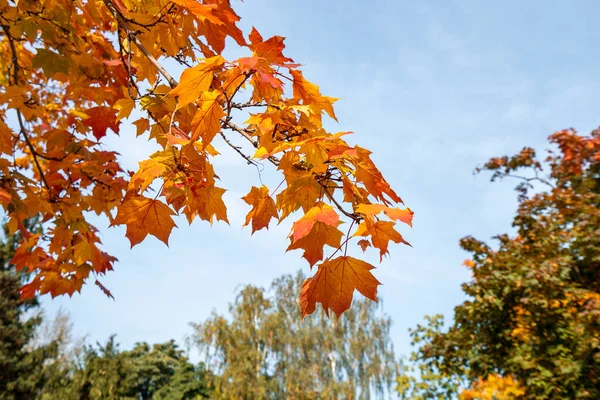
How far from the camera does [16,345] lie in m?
13.6

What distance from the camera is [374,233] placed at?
1.04 metres

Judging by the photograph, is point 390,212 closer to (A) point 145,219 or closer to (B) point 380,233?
(B) point 380,233

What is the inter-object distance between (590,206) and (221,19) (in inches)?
194

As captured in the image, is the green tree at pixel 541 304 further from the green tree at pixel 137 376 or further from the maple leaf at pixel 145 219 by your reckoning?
the green tree at pixel 137 376

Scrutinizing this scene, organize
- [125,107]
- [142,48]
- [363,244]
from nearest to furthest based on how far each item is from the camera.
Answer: [363,244]
[142,48]
[125,107]

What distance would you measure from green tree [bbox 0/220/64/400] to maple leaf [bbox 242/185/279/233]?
45.0ft

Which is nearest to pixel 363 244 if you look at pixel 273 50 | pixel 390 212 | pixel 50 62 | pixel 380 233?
pixel 380 233

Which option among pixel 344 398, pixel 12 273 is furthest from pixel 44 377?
pixel 344 398

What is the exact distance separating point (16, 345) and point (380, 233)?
16.2 meters

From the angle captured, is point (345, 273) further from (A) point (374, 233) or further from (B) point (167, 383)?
(B) point (167, 383)

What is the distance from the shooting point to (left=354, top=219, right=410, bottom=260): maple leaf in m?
1.03

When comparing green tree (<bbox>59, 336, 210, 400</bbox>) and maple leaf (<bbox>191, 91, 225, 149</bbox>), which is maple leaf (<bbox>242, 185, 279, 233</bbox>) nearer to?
maple leaf (<bbox>191, 91, 225, 149</bbox>)

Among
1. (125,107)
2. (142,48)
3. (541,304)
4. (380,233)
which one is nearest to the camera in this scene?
(380,233)

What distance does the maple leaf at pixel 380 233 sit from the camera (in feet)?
3.37
